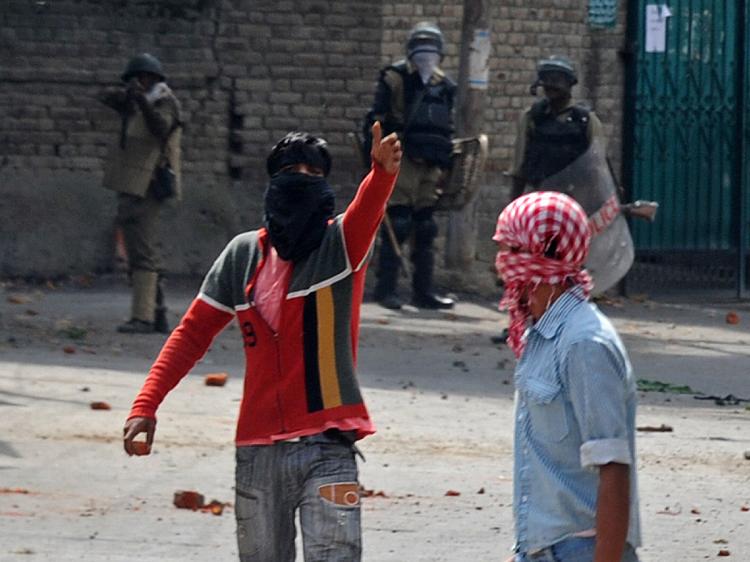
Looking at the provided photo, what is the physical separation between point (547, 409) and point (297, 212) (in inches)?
51.1

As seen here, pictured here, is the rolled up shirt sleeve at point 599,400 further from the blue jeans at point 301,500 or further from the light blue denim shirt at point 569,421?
the blue jeans at point 301,500

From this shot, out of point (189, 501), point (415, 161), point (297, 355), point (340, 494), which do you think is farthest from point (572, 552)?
point (415, 161)

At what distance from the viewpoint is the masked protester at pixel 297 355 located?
4480mm

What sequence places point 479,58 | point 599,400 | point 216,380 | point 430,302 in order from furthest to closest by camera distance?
point 479,58 < point 430,302 < point 216,380 < point 599,400

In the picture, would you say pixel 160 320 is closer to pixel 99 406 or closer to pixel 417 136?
pixel 417 136

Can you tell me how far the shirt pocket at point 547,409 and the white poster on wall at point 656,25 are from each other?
38.9 ft

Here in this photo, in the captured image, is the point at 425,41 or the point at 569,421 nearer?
the point at 569,421

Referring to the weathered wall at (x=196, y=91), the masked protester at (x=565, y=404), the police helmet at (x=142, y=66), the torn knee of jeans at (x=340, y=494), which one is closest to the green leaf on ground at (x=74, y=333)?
the police helmet at (x=142, y=66)

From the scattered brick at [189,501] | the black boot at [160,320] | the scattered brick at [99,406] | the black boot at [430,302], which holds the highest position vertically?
the scattered brick at [189,501]

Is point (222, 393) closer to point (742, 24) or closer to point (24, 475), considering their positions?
point (24, 475)

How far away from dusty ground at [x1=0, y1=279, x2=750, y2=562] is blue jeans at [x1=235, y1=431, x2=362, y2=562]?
1882 millimetres

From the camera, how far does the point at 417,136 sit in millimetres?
12812

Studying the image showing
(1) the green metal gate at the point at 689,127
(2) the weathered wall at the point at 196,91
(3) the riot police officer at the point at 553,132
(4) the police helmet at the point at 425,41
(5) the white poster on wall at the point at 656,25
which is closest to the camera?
(3) the riot police officer at the point at 553,132

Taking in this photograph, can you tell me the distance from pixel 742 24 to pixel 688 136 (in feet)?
3.54
